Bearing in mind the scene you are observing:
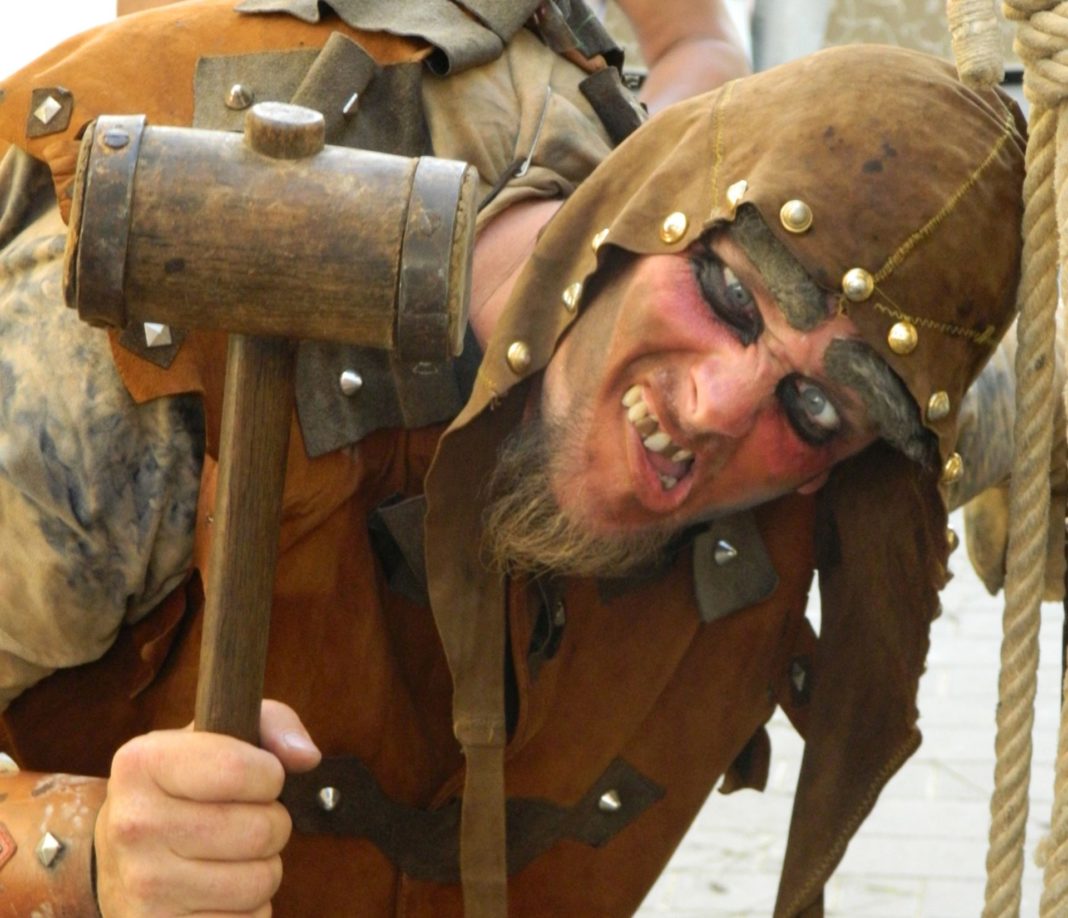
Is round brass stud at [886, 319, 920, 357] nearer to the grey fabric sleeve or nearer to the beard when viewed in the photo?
the beard

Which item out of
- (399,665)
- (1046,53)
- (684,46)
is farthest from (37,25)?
(1046,53)

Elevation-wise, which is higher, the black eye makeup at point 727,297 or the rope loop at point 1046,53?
the rope loop at point 1046,53

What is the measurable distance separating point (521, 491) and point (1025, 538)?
1.94 feet

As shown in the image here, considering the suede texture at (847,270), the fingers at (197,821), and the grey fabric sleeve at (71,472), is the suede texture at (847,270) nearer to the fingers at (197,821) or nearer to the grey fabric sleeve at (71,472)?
the grey fabric sleeve at (71,472)

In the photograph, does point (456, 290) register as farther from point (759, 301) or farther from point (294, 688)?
point (294, 688)

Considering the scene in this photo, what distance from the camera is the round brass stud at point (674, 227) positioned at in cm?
209

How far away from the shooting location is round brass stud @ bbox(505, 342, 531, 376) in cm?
216

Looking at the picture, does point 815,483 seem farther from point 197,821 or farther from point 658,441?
point 197,821

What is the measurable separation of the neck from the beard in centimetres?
14

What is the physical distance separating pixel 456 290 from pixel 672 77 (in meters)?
1.29

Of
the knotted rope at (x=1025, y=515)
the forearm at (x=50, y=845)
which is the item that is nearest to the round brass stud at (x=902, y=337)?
the knotted rope at (x=1025, y=515)

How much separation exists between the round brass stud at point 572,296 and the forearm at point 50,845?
0.72m

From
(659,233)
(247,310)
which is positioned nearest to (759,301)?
(659,233)

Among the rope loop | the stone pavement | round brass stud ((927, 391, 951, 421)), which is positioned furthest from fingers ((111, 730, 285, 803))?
the stone pavement
